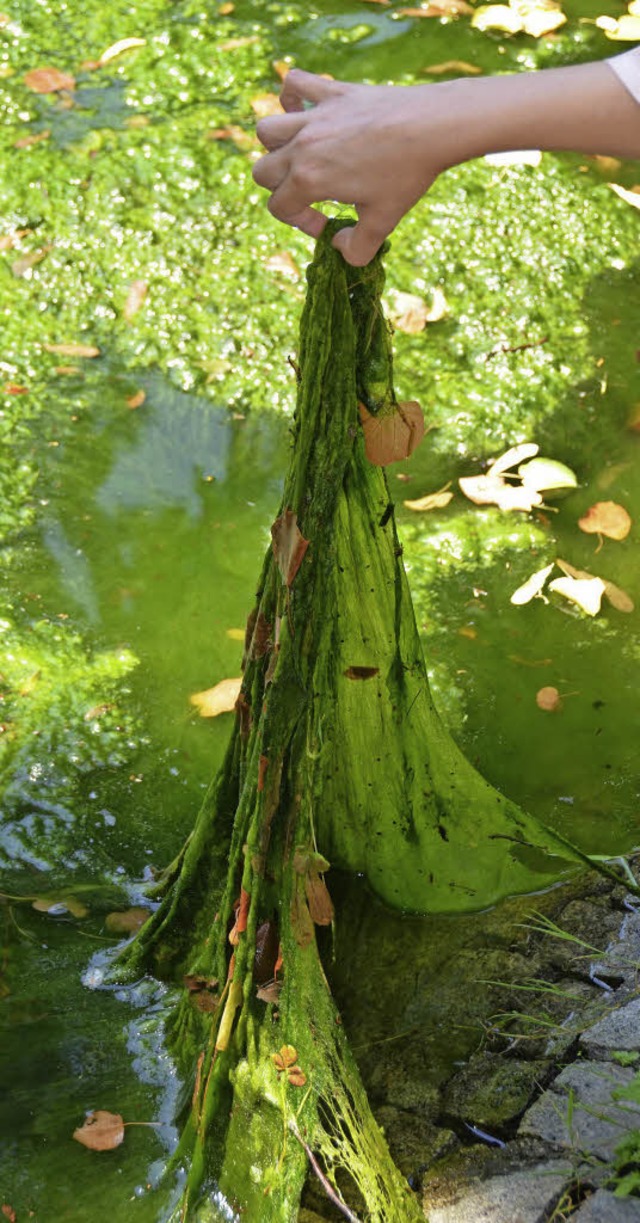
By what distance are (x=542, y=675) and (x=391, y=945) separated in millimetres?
760

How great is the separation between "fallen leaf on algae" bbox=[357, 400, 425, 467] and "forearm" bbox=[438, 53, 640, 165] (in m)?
0.35

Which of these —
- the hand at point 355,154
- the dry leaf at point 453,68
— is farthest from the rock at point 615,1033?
the dry leaf at point 453,68

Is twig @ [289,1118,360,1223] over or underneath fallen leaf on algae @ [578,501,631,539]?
over

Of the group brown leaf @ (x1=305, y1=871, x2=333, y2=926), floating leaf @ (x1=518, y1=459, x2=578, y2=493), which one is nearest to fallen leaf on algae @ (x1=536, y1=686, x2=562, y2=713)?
floating leaf @ (x1=518, y1=459, x2=578, y2=493)

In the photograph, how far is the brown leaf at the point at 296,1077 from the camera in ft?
5.31

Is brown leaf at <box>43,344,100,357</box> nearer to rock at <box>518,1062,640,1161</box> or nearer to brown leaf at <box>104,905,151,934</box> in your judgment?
brown leaf at <box>104,905,151,934</box>

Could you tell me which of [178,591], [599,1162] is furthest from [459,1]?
[599,1162]

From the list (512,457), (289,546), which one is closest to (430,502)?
→ (512,457)

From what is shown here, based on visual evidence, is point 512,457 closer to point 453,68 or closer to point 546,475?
point 546,475

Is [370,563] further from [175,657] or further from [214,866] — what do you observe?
[175,657]

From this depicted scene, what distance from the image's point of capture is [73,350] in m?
3.35

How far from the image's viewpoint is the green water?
2.09 m

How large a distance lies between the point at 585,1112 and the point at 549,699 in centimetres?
106

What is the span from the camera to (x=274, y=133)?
4.44ft
